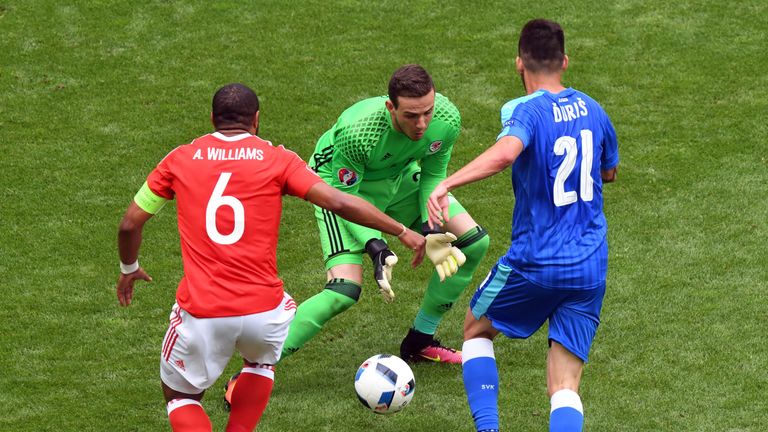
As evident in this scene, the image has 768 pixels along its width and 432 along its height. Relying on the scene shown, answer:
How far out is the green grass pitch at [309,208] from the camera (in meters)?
8.67

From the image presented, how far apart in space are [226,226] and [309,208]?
5016 millimetres

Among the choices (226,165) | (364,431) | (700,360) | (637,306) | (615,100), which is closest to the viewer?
(226,165)

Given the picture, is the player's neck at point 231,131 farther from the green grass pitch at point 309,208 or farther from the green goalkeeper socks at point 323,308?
the green grass pitch at point 309,208

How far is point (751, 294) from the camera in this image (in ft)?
32.6

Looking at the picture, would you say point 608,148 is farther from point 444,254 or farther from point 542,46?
point 444,254

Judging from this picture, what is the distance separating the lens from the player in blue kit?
274 inches

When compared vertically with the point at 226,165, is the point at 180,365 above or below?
below

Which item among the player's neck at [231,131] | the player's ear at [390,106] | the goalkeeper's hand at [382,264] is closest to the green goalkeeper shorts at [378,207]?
the goalkeeper's hand at [382,264]

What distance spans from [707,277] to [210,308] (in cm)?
504

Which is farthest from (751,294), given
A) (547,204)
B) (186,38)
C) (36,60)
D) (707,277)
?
(36,60)

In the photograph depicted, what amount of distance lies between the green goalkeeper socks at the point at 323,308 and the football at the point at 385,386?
0.59 m

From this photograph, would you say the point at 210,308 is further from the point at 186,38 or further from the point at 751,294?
the point at 186,38

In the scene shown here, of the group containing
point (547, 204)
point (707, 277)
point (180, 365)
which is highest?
point (547, 204)

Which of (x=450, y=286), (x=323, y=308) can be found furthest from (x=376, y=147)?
(x=450, y=286)
